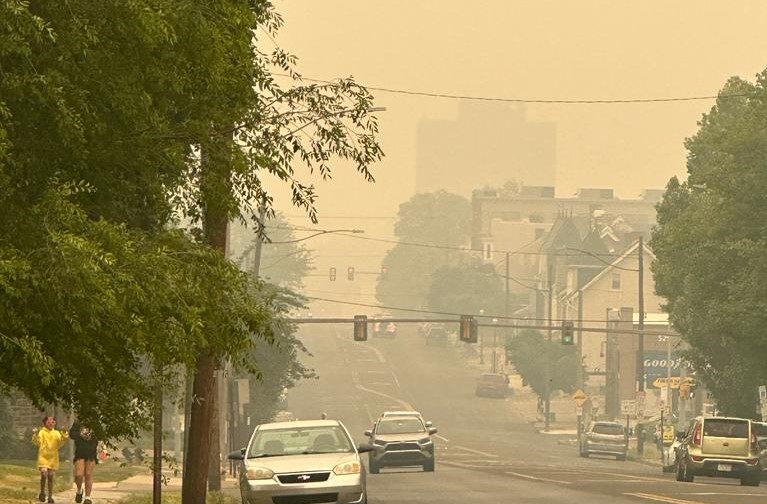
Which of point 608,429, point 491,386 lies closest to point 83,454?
point 608,429

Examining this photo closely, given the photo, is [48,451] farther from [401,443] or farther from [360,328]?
[360,328]

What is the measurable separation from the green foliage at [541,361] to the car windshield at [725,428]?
76.4 m

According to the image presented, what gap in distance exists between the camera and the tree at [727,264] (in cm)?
6169

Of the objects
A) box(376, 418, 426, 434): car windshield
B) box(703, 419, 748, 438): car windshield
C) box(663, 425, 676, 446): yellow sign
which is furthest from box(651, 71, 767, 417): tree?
box(376, 418, 426, 434): car windshield

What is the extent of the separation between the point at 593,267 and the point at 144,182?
439 feet

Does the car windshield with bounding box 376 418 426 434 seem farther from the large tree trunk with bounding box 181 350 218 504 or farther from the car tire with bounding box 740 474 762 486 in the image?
the large tree trunk with bounding box 181 350 218 504

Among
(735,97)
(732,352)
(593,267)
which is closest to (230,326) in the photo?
(732,352)

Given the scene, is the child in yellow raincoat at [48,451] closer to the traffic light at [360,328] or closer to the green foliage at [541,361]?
the traffic light at [360,328]

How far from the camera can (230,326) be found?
17641 mm

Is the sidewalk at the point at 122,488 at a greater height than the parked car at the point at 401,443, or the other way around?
the parked car at the point at 401,443

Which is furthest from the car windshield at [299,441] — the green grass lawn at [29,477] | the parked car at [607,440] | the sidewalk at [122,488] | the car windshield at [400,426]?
the parked car at [607,440]

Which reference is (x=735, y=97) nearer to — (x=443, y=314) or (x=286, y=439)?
(x=286, y=439)

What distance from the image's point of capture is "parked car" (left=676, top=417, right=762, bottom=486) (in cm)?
4484

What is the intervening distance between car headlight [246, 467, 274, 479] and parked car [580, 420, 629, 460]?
52.0 meters
